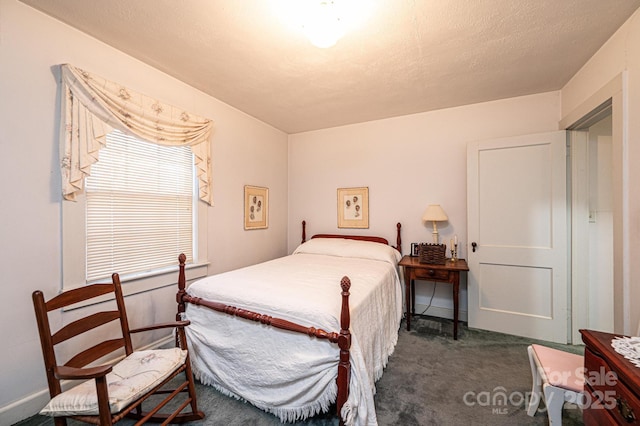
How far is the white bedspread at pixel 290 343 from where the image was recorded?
147 centimetres

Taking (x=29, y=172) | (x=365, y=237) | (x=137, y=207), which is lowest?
(x=365, y=237)

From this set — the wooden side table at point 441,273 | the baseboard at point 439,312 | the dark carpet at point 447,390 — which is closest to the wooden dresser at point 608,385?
the dark carpet at point 447,390

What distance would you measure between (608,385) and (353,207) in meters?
2.92

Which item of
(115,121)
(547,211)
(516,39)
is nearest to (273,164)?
(115,121)

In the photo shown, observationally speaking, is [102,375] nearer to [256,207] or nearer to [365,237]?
[256,207]

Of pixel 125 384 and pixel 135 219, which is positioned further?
pixel 135 219

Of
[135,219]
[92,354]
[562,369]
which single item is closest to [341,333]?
[562,369]

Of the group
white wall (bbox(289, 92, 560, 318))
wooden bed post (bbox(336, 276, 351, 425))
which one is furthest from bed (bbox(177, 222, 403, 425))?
white wall (bbox(289, 92, 560, 318))

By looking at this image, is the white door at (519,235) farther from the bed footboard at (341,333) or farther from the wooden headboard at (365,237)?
the bed footboard at (341,333)

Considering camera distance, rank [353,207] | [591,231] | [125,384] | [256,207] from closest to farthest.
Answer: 1. [125,384]
2. [591,231]
3. [256,207]
4. [353,207]

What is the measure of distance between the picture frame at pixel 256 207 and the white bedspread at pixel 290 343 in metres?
1.17

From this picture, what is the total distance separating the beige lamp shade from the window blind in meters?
2.70

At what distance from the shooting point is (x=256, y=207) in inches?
140

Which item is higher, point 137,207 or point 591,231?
point 137,207
